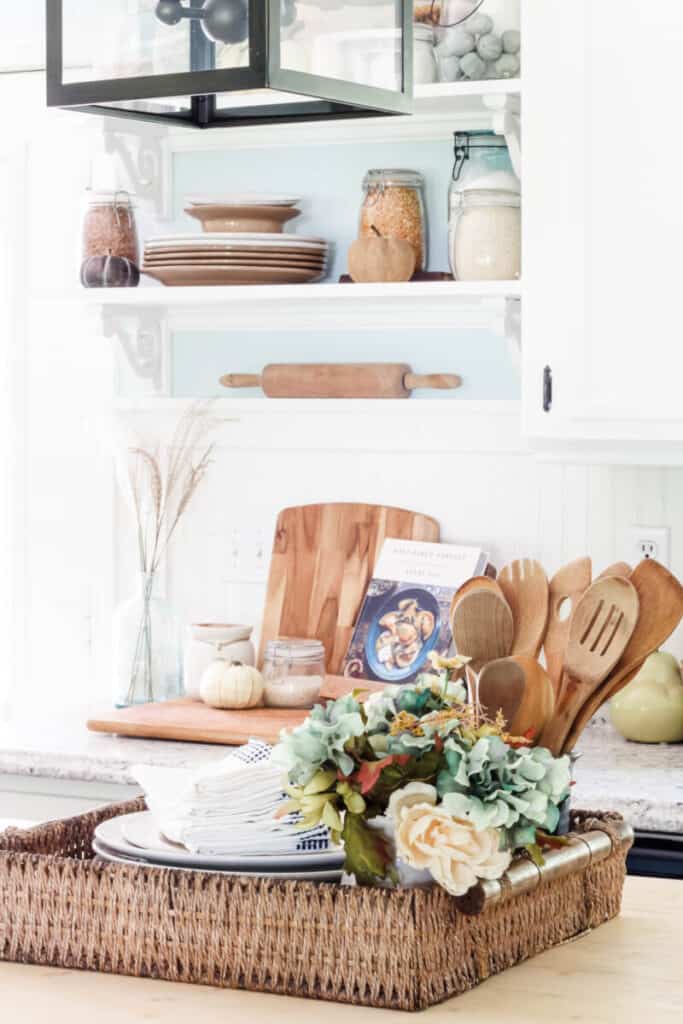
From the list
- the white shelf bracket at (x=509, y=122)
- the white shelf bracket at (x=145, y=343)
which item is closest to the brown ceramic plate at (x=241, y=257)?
the white shelf bracket at (x=145, y=343)

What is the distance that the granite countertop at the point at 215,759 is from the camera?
101 inches

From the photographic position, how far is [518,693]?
1.54 meters

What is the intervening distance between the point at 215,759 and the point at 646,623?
4.46ft

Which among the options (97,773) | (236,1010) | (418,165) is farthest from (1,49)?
(236,1010)

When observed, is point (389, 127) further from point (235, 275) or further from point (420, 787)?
point (420, 787)

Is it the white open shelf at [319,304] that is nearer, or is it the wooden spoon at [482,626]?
the wooden spoon at [482,626]

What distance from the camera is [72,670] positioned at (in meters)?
3.59

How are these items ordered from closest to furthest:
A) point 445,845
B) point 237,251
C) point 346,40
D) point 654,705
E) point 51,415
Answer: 1. point 445,845
2. point 346,40
3. point 654,705
4. point 237,251
5. point 51,415

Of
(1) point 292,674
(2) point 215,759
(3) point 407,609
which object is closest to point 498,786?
(2) point 215,759

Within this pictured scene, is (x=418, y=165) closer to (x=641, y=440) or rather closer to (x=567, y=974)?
(x=641, y=440)

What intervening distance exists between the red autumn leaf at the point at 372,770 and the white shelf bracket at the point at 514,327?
5.76ft

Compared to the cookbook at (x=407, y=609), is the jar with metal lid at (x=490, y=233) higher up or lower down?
higher up

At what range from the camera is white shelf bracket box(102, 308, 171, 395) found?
3.46m

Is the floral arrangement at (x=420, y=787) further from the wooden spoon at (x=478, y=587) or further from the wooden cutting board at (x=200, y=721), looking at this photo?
the wooden cutting board at (x=200, y=721)
